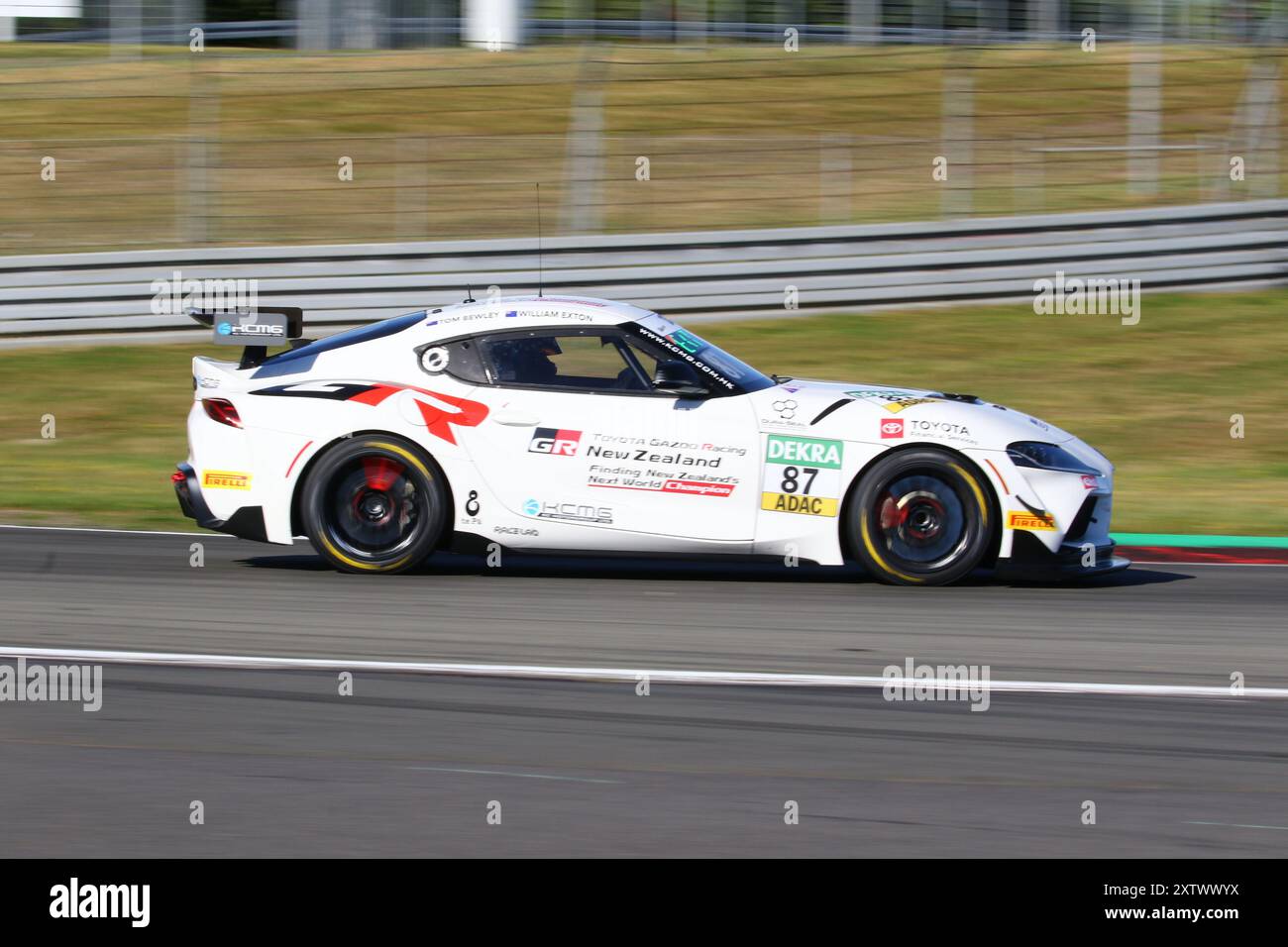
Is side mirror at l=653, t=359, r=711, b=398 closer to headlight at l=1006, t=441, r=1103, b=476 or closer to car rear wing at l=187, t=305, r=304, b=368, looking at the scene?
headlight at l=1006, t=441, r=1103, b=476

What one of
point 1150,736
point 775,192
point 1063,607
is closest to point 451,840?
point 1150,736

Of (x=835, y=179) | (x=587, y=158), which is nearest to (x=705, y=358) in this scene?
(x=587, y=158)

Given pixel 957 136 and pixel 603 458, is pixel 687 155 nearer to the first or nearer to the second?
pixel 957 136

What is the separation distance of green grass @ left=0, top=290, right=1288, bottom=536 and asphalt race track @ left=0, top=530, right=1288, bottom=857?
2745mm

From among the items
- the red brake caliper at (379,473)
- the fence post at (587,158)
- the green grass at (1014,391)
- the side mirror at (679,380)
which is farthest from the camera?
the fence post at (587,158)

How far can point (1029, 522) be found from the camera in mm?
8008

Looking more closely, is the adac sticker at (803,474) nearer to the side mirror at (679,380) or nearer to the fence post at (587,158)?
the side mirror at (679,380)

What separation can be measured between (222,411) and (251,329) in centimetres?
48

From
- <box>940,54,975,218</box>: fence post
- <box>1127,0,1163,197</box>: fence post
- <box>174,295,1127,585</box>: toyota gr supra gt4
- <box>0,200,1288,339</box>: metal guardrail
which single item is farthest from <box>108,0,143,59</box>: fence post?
<box>174,295,1127,585</box>: toyota gr supra gt4

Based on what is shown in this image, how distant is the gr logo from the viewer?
816 cm

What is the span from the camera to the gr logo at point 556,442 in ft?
26.8

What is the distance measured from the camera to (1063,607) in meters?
7.90

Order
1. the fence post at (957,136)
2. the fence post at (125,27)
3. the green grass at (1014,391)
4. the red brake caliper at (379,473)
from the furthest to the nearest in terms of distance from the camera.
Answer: the fence post at (125,27) < the fence post at (957,136) < the green grass at (1014,391) < the red brake caliper at (379,473)

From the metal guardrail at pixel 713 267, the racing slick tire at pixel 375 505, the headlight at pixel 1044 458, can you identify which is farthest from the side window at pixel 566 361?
the metal guardrail at pixel 713 267
